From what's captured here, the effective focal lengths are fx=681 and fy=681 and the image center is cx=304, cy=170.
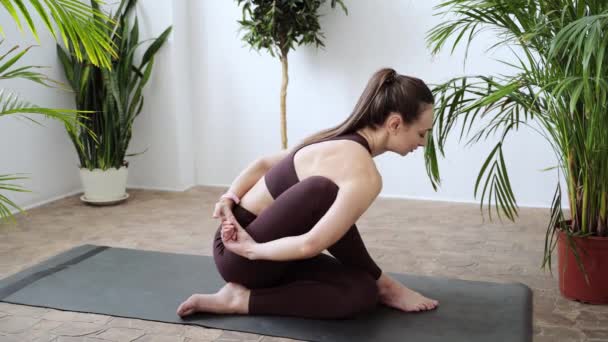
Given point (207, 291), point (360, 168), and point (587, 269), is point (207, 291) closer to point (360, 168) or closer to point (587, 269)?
point (360, 168)

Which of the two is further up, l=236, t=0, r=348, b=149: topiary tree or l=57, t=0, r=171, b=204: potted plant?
l=236, t=0, r=348, b=149: topiary tree

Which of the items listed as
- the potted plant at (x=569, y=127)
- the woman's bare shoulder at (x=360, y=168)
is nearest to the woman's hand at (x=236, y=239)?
the woman's bare shoulder at (x=360, y=168)

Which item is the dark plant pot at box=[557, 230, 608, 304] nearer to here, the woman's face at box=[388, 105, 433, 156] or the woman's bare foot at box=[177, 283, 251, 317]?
the woman's face at box=[388, 105, 433, 156]

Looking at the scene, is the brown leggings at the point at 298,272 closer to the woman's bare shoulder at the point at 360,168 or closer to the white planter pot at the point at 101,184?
the woman's bare shoulder at the point at 360,168

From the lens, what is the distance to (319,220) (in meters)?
2.21

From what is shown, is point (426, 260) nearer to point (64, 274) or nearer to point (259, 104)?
point (64, 274)

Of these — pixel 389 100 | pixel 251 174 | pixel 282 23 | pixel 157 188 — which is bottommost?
pixel 157 188

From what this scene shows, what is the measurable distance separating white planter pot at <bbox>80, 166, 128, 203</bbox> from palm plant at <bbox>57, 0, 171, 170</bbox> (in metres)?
0.05

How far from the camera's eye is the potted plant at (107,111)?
14.1 feet

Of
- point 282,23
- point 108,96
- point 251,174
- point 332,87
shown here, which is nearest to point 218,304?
point 251,174

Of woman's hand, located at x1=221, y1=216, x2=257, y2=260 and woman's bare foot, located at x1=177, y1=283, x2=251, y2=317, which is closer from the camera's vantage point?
woman's hand, located at x1=221, y1=216, x2=257, y2=260

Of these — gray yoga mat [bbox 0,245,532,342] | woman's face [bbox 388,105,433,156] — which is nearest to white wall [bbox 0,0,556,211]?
gray yoga mat [bbox 0,245,532,342]

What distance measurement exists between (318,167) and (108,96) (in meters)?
2.44

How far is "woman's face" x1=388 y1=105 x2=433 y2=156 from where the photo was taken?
2.23m
